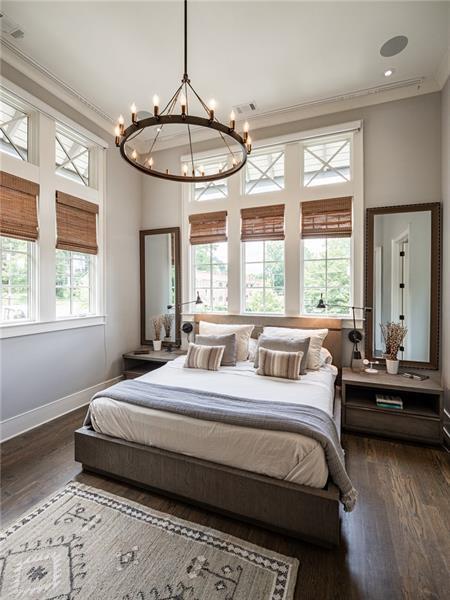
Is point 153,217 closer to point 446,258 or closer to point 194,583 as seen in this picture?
point 446,258

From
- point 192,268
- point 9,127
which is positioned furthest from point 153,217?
point 9,127

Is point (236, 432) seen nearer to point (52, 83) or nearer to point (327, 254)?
point (327, 254)

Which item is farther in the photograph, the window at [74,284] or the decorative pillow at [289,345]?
the window at [74,284]

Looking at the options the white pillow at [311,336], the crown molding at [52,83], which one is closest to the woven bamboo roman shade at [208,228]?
the white pillow at [311,336]

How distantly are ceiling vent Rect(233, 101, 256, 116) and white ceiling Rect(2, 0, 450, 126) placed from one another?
88mm

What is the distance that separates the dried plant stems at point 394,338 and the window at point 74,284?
11.9 ft

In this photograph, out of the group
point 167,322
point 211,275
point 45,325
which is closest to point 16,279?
point 45,325

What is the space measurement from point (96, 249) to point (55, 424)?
2.12 metres

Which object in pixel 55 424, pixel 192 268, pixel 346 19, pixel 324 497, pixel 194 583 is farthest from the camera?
pixel 192 268

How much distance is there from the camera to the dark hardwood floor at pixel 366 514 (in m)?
1.45

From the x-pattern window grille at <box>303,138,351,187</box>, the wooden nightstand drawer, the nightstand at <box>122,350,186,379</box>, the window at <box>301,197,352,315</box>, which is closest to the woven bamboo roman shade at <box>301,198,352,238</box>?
the window at <box>301,197,352,315</box>

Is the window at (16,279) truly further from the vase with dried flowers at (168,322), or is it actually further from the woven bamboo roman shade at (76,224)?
the vase with dried flowers at (168,322)

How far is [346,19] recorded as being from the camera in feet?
7.98

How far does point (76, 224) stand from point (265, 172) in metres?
2.51
